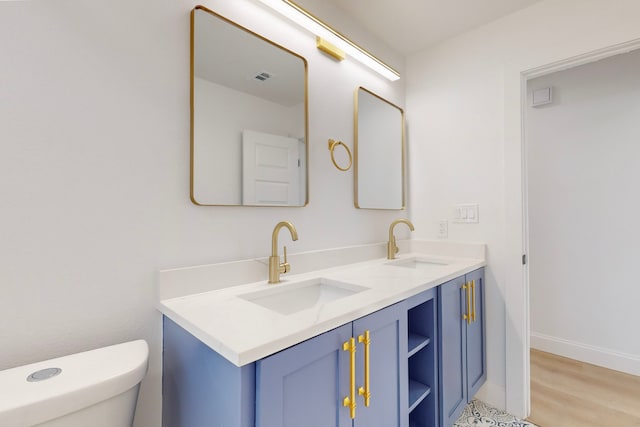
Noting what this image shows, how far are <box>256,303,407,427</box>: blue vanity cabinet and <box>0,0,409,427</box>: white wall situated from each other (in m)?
0.56

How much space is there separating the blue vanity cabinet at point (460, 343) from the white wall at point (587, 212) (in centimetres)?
111

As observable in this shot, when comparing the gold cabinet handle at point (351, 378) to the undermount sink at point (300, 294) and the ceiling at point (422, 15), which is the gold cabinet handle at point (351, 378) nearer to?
the undermount sink at point (300, 294)

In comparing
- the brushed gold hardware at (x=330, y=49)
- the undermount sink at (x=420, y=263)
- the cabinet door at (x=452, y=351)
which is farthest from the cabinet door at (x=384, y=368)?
the brushed gold hardware at (x=330, y=49)

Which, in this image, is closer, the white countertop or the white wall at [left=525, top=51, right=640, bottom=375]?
the white countertop

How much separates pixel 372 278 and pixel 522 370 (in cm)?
112

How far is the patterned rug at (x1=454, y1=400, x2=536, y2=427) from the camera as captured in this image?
155 centimetres

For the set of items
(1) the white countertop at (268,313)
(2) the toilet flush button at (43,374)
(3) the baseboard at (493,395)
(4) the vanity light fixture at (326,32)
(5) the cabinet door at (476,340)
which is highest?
(4) the vanity light fixture at (326,32)

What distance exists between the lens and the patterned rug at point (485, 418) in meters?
1.55

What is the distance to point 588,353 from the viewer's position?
2.19 metres

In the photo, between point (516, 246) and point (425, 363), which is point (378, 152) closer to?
point (516, 246)

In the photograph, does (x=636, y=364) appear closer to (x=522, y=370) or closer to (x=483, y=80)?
(x=522, y=370)

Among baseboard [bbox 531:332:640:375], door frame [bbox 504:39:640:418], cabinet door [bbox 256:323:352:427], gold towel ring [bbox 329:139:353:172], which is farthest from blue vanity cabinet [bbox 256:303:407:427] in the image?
baseboard [bbox 531:332:640:375]

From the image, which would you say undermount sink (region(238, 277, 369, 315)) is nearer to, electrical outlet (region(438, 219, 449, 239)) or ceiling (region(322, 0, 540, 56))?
electrical outlet (region(438, 219, 449, 239))

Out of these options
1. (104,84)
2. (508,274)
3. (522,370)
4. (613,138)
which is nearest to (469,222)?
(508,274)
